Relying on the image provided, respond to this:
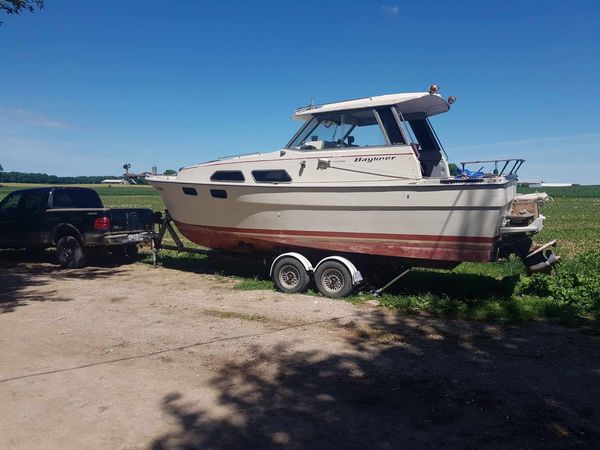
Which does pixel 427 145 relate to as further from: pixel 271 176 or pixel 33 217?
pixel 33 217

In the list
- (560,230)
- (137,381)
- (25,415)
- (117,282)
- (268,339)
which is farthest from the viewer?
(560,230)

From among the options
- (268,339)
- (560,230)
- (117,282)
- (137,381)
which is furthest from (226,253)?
(560,230)

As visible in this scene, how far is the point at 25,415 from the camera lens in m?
3.89

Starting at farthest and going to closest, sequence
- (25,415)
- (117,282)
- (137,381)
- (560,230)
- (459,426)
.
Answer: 1. (560,230)
2. (117,282)
3. (137,381)
4. (25,415)
5. (459,426)

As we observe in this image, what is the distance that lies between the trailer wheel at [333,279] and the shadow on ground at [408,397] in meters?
1.92

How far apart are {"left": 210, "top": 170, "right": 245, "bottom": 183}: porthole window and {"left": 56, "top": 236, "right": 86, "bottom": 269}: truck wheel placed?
4012 mm

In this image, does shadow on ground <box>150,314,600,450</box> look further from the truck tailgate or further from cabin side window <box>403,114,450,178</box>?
the truck tailgate

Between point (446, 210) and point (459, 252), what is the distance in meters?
0.65

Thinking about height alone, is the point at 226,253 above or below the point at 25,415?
above

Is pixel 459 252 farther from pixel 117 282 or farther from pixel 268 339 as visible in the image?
pixel 117 282

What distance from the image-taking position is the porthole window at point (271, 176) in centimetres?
832

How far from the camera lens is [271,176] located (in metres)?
8.41

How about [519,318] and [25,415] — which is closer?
[25,415]

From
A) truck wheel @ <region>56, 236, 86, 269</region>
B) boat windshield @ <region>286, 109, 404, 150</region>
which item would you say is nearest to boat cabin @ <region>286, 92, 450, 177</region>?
boat windshield @ <region>286, 109, 404, 150</region>
